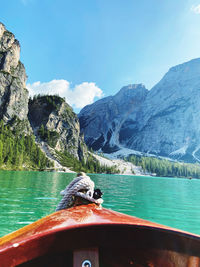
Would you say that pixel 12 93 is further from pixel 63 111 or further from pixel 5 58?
pixel 63 111

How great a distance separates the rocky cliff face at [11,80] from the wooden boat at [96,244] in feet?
342

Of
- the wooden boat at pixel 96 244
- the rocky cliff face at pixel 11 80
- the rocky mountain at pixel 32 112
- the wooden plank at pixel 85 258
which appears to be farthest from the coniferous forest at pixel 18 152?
the wooden plank at pixel 85 258

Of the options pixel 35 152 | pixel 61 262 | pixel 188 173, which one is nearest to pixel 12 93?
pixel 35 152

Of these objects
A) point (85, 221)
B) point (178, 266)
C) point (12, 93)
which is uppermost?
point (12, 93)

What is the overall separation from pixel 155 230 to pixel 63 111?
146334 mm

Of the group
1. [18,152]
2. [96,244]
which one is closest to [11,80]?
[18,152]

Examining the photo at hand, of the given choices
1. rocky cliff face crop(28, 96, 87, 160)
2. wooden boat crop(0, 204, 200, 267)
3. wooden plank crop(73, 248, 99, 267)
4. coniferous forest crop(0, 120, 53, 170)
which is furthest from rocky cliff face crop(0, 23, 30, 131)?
wooden plank crop(73, 248, 99, 267)

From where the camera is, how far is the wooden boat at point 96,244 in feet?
5.26

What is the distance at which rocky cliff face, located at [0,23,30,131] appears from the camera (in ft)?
318

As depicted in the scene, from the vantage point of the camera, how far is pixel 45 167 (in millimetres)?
92375

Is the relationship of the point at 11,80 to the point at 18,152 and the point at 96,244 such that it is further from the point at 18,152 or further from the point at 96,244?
the point at 96,244

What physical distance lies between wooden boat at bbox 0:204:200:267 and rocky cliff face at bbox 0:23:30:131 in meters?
104

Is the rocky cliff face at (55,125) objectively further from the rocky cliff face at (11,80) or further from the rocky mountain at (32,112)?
the rocky cliff face at (11,80)

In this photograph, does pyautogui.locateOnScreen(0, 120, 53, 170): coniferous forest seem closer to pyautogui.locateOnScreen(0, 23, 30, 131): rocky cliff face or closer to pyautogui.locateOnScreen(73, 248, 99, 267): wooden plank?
pyautogui.locateOnScreen(0, 23, 30, 131): rocky cliff face
